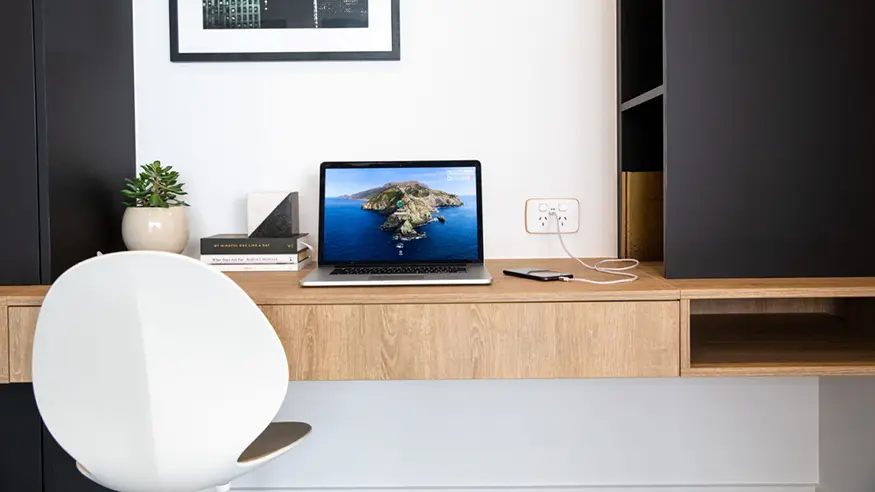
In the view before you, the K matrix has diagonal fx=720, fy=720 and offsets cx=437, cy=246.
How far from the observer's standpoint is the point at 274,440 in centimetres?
136

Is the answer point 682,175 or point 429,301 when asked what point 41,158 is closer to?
point 429,301

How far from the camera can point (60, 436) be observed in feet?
3.87

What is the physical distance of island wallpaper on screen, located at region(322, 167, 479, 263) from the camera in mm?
1776

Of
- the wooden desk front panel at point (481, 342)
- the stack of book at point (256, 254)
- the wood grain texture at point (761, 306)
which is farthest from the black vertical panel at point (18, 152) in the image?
the wood grain texture at point (761, 306)

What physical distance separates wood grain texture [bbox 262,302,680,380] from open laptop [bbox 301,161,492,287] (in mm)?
362

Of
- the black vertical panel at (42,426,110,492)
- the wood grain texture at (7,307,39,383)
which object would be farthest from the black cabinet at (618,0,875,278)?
the black vertical panel at (42,426,110,492)

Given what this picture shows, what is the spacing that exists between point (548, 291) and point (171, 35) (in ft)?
4.11

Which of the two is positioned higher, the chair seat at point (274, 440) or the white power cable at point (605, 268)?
the white power cable at point (605, 268)

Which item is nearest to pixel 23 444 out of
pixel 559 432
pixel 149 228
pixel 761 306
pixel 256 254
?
pixel 149 228

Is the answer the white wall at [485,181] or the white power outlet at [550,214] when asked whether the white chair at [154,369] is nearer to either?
the white wall at [485,181]

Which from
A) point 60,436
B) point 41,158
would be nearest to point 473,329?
point 60,436

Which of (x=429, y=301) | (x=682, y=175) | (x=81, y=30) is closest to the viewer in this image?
(x=429, y=301)

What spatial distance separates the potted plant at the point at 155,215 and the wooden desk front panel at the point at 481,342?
464mm

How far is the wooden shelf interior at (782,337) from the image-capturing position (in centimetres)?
139
